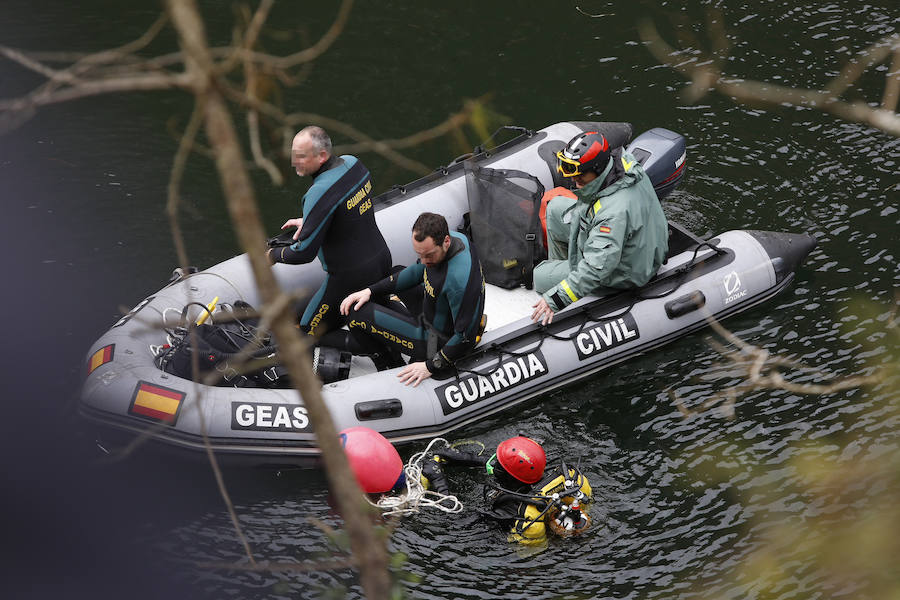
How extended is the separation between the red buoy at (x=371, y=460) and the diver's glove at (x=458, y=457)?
19.1 inches

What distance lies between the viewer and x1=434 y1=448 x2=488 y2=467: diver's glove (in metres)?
5.39

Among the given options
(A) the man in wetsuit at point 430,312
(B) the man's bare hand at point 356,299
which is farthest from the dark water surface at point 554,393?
(B) the man's bare hand at point 356,299

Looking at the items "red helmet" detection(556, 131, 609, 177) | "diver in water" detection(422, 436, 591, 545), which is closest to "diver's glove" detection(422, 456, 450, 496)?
"diver in water" detection(422, 436, 591, 545)

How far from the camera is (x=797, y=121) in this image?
829cm

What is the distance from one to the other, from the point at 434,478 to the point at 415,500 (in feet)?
0.73

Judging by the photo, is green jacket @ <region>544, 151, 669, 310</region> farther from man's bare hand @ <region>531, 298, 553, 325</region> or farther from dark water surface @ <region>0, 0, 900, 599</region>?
dark water surface @ <region>0, 0, 900, 599</region>

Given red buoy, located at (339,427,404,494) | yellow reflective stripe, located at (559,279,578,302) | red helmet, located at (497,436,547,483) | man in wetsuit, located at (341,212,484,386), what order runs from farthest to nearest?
yellow reflective stripe, located at (559,279,578,302)
man in wetsuit, located at (341,212,484,386)
red buoy, located at (339,427,404,494)
red helmet, located at (497,436,547,483)

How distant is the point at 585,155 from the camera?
214 inches

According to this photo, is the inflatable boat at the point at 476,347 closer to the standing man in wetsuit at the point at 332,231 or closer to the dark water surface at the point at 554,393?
the dark water surface at the point at 554,393

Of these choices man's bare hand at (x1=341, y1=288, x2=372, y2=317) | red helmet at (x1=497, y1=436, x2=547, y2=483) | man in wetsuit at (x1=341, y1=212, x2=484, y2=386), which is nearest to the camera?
red helmet at (x1=497, y1=436, x2=547, y2=483)

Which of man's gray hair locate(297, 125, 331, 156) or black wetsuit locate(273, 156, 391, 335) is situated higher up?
man's gray hair locate(297, 125, 331, 156)

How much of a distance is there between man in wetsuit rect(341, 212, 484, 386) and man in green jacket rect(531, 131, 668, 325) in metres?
0.67

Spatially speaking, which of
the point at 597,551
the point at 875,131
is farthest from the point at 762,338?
the point at 875,131

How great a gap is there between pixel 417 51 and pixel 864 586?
22.6 feet
